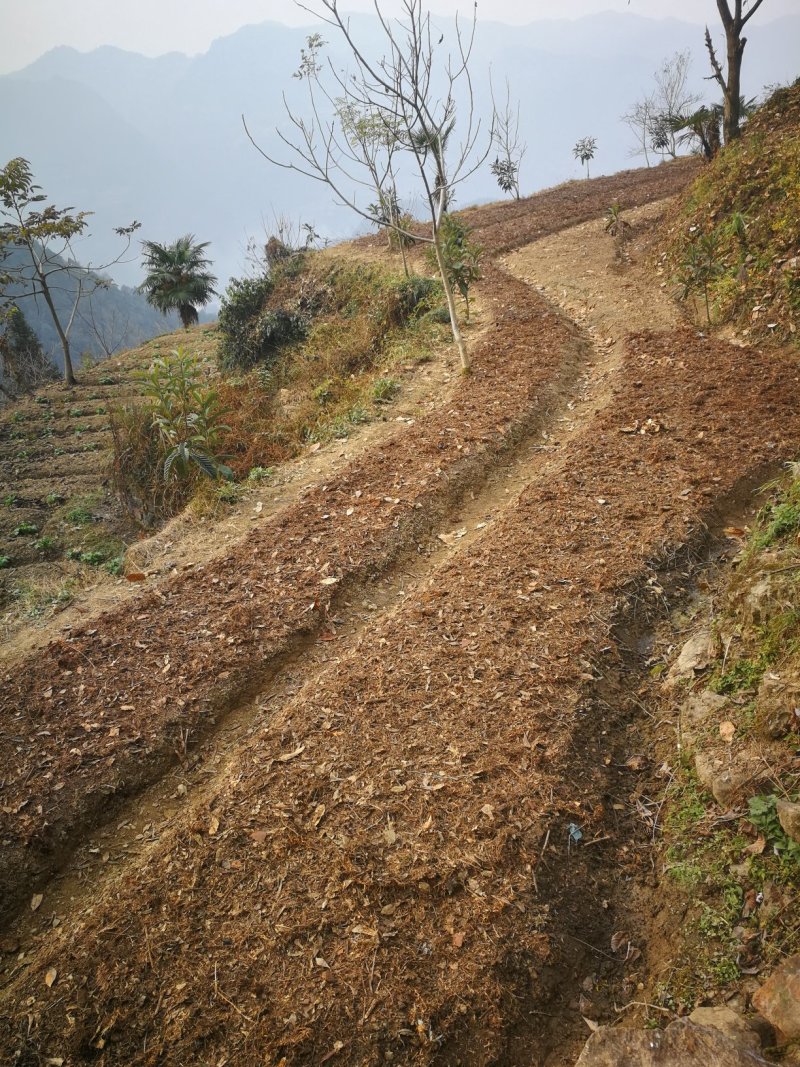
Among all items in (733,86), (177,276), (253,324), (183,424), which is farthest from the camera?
(177,276)

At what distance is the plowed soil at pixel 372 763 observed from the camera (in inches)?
100.0

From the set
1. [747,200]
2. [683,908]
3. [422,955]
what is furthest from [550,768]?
[747,200]

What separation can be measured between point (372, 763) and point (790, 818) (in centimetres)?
210

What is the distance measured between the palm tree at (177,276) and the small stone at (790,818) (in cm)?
2890

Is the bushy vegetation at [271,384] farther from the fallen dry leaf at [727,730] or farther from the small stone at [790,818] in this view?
the small stone at [790,818]

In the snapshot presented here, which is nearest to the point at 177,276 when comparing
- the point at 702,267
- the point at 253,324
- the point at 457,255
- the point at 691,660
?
the point at 253,324

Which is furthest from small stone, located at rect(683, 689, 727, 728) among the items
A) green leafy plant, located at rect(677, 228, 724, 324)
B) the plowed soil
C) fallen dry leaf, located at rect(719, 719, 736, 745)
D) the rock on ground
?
green leafy plant, located at rect(677, 228, 724, 324)

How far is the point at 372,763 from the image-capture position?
11.4ft

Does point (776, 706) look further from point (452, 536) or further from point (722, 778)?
point (452, 536)

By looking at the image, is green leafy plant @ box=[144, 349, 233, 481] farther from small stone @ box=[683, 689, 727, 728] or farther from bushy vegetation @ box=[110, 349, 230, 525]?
small stone @ box=[683, 689, 727, 728]

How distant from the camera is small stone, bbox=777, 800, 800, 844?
2.33 meters

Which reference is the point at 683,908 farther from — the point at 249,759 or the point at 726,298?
the point at 726,298

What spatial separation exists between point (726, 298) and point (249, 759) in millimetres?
8865

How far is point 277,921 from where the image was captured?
2.82 meters
